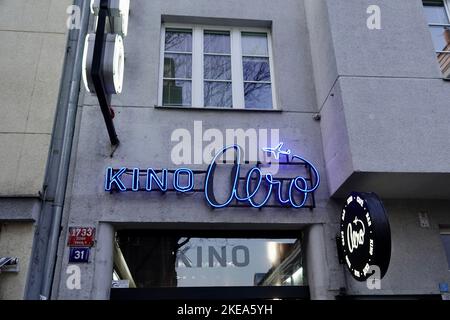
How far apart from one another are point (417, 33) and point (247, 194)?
3.29 m

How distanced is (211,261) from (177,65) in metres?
3.11

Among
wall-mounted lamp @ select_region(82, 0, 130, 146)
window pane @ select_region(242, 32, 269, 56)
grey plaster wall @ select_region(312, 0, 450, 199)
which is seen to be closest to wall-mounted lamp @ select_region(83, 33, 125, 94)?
wall-mounted lamp @ select_region(82, 0, 130, 146)

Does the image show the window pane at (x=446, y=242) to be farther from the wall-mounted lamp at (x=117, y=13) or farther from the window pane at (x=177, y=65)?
the wall-mounted lamp at (x=117, y=13)

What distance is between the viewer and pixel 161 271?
6.26 meters

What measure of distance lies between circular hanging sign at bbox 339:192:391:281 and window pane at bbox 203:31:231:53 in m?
3.54

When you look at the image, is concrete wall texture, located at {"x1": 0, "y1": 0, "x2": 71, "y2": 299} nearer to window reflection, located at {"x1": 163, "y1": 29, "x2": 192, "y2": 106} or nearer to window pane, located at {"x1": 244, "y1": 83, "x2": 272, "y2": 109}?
window reflection, located at {"x1": 163, "y1": 29, "x2": 192, "y2": 106}

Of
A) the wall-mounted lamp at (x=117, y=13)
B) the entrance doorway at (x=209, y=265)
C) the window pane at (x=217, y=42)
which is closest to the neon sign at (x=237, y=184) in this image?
the entrance doorway at (x=209, y=265)

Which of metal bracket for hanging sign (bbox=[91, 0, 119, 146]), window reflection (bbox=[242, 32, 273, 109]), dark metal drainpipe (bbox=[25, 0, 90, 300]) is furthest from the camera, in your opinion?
window reflection (bbox=[242, 32, 273, 109])

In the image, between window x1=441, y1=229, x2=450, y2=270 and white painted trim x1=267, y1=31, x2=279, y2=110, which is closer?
window x1=441, y1=229, x2=450, y2=270

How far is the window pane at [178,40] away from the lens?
7.63m

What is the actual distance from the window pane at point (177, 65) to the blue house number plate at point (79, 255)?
9.74 ft

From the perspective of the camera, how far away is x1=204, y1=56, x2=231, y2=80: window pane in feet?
24.4

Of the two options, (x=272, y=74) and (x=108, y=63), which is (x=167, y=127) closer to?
(x=108, y=63)

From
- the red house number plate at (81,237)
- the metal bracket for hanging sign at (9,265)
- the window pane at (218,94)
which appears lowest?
the metal bracket for hanging sign at (9,265)
